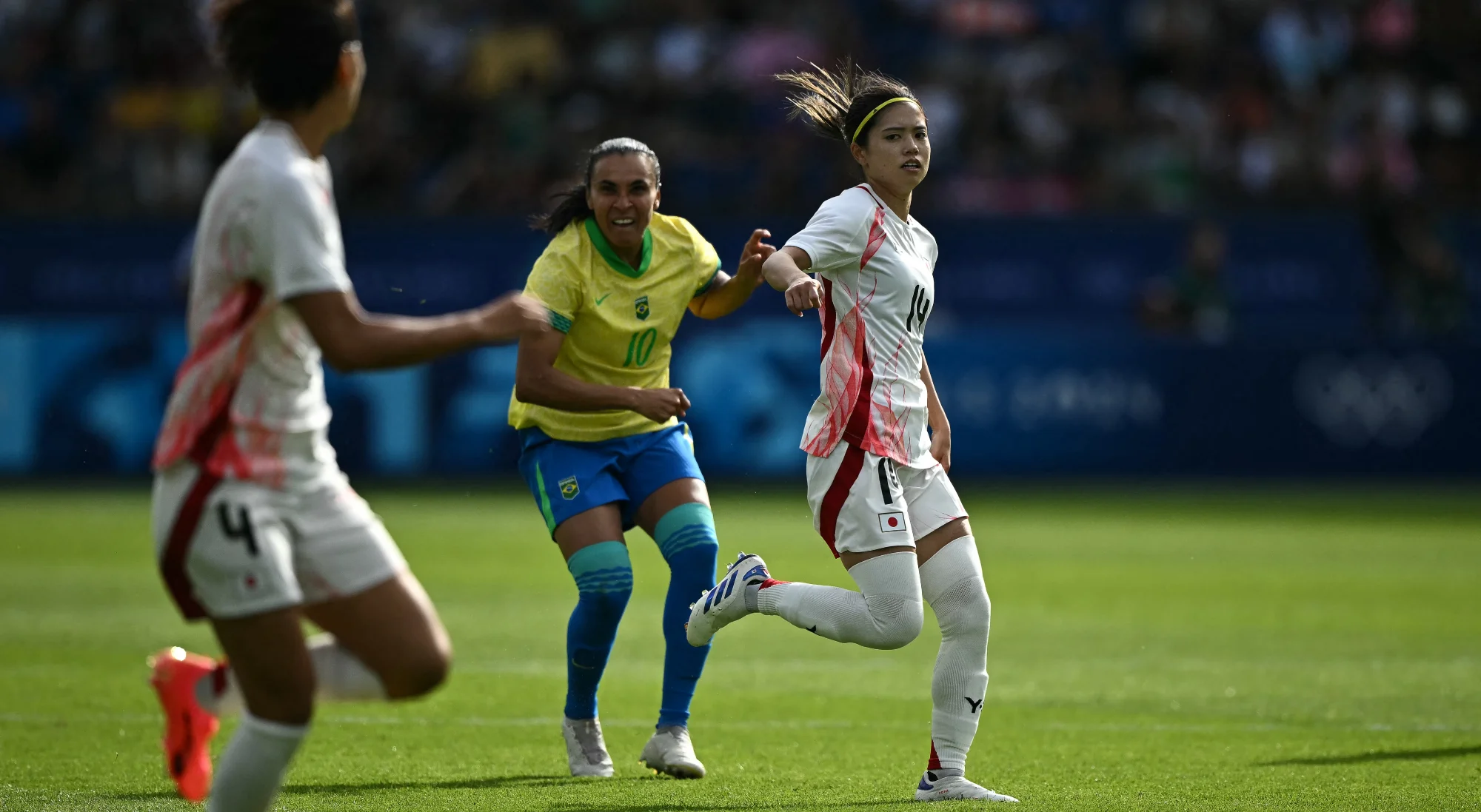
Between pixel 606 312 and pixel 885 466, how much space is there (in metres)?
1.37

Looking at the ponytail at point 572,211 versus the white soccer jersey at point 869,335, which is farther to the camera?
the ponytail at point 572,211

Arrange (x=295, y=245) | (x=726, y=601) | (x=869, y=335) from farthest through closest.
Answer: (x=726, y=601), (x=869, y=335), (x=295, y=245)

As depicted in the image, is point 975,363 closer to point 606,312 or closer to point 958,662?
point 606,312

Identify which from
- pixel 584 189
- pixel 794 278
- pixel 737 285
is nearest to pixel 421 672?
pixel 794 278

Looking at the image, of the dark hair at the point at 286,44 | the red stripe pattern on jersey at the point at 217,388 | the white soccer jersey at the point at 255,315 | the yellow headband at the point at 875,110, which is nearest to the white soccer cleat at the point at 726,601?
the yellow headband at the point at 875,110

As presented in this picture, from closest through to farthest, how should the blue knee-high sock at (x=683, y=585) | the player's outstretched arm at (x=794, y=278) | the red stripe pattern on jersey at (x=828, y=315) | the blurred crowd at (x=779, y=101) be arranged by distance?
the player's outstretched arm at (x=794, y=278) < the red stripe pattern on jersey at (x=828, y=315) < the blue knee-high sock at (x=683, y=585) < the blurred crowd at (x=779, y=101)

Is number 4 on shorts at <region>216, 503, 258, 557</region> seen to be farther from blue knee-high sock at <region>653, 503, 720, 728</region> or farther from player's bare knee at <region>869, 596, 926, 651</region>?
blue knee-high sock at <region>653, 503, 720, 728</region>

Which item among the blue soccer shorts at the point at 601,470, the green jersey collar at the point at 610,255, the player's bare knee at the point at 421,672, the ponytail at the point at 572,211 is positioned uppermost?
the ponytail at the point at 572,211

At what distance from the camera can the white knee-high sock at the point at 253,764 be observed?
4.37 metres

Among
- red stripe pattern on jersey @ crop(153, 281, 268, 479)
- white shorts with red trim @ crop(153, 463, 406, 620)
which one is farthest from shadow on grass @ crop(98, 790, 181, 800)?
red stripe pattern on jersey @ crop(153, 281, 268, 479)

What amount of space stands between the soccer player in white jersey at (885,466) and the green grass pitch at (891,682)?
528 millimetres

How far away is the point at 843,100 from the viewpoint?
660 cm

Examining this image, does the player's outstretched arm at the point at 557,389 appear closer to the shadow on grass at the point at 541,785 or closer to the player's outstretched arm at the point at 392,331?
the shadow on grass at the point at 541,785

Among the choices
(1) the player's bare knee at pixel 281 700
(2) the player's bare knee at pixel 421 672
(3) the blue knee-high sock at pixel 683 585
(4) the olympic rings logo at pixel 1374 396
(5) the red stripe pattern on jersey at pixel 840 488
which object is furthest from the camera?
(4) the olympic rings logo at pixel 1374 396
